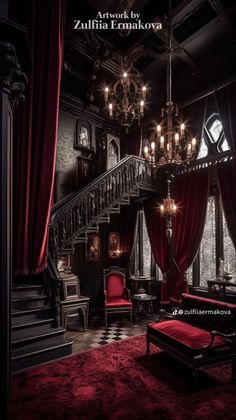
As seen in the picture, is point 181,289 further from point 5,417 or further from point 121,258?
point 5,417

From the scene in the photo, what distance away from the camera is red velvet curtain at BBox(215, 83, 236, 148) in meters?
5.94

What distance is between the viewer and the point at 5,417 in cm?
201

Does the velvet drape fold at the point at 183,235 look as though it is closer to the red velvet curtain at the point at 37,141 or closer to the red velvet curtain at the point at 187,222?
the red velvet curtain at the point at 187,222

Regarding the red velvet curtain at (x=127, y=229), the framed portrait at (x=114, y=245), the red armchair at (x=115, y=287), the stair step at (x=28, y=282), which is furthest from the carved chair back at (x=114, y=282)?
the stair step at (x=28, y=282)

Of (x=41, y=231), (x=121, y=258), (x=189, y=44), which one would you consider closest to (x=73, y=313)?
(x=121, y=258)

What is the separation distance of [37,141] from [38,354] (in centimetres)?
371

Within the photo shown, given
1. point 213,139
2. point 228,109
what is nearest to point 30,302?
point 213,139

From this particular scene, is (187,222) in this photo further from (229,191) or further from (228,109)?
(228,109)

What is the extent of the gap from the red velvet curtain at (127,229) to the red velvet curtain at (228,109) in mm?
4048

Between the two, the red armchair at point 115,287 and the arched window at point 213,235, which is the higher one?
the arched window at point 213,235

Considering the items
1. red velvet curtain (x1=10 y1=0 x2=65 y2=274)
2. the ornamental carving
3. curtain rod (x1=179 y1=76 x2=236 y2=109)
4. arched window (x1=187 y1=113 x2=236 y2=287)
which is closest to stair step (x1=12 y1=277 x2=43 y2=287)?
red velvet curtain (x1=10 y1=0 x2=65 y2=274)

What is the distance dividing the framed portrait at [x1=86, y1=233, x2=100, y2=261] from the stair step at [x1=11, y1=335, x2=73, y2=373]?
3603 millimetres

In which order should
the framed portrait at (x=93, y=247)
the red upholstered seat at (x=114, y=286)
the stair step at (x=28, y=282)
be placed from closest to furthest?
the stair step at (x=28, y=282)
the red upholstered seat at (x=114, y=286)
the framed portrait at (x=93, y=247)

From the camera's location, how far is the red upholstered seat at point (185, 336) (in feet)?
12.3
